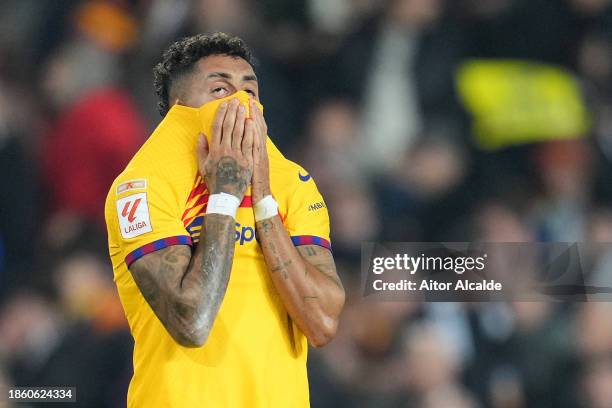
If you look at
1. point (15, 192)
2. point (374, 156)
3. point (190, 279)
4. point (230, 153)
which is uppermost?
point (374, 156)

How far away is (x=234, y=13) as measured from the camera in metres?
4.78

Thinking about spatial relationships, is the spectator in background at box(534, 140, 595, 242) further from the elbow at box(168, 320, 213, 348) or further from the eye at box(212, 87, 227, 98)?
the elbow at box(168, 320, 213, 348)

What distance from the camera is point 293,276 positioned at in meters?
2.29

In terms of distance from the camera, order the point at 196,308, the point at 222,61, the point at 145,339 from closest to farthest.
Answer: the point at 196,308
the point at 145,339
the point at 222,61

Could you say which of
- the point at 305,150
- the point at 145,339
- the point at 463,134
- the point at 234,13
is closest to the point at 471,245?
the point at 463,134

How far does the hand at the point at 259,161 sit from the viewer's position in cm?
232

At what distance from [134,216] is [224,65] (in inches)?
18.4

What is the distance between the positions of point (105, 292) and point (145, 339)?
95.1 inches

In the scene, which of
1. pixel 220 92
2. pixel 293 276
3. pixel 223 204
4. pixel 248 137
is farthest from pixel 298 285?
pixel 220 92

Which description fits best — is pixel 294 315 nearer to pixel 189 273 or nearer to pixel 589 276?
pixel 189 273

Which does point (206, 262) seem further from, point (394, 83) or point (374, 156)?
point (394, 83)

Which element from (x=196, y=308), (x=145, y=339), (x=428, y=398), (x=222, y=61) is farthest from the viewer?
(x=428, y=398)
